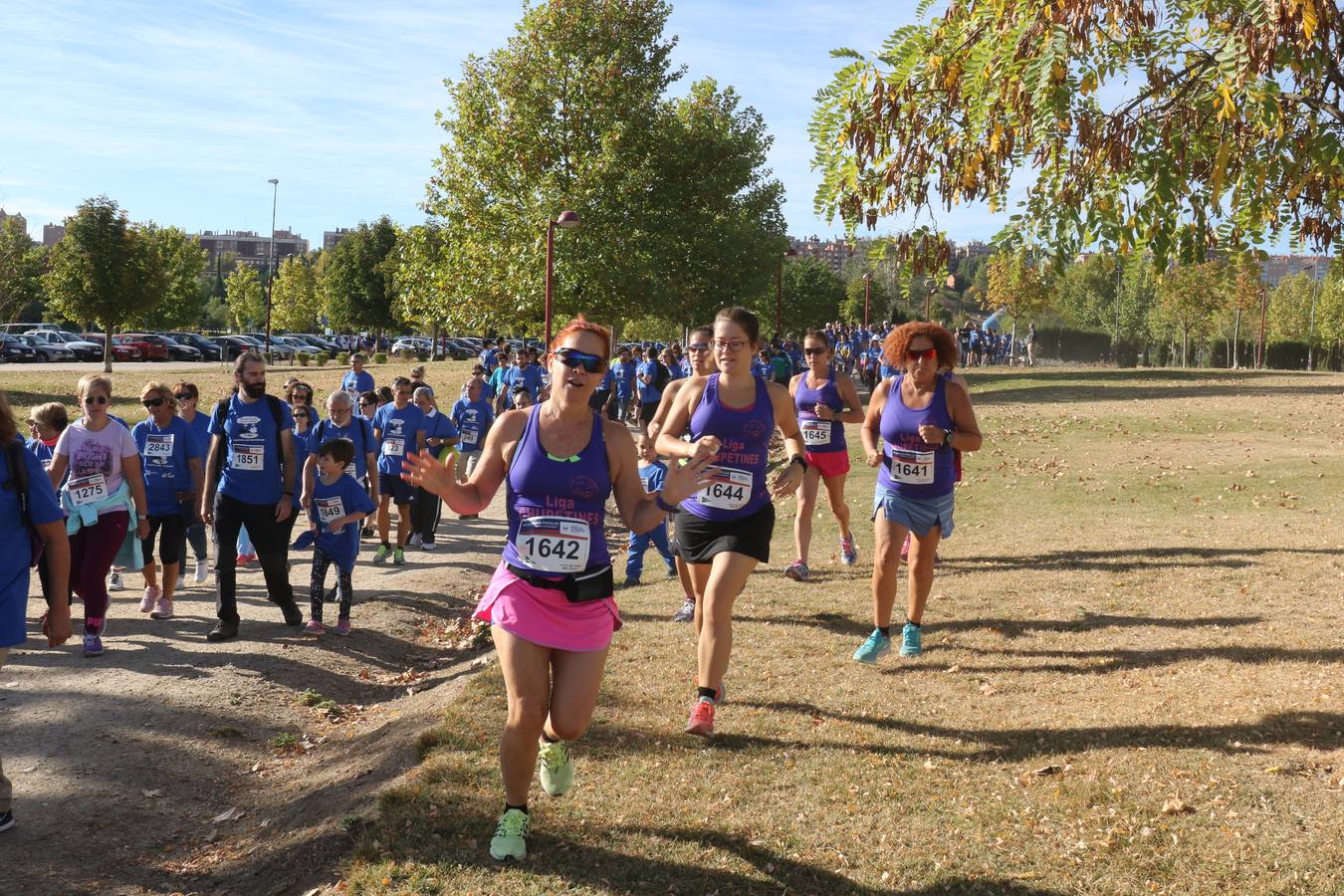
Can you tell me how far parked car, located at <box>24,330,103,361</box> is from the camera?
58.9m

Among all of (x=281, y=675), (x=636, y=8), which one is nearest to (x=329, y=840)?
(x=281, y=675)

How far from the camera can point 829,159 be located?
610 cm

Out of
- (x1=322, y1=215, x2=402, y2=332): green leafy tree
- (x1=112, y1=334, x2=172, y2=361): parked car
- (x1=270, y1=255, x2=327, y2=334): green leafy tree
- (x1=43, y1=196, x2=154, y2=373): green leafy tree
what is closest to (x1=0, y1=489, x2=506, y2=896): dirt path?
(x1=43, y1=196, x2=154, y2=373): green leafy tree

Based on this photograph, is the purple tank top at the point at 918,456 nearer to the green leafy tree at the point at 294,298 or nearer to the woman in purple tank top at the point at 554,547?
the woman in purple tank top at the point at 554,547

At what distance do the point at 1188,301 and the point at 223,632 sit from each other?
58.4m

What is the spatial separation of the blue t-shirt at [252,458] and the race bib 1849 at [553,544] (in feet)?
16.3

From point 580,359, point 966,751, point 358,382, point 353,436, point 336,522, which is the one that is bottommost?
point 966,751

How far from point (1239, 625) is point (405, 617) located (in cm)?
682

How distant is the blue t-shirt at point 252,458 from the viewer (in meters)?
8.70

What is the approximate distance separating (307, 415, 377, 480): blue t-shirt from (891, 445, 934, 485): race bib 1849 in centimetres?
511

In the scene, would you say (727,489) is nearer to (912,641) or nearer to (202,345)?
(912,641)

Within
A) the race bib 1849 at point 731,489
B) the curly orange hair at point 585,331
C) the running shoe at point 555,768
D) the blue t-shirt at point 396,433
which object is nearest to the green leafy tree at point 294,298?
the blue t-shirt at point 396,433

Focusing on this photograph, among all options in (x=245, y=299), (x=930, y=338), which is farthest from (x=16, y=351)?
(x=930, y=338)

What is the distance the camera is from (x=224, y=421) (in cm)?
890
